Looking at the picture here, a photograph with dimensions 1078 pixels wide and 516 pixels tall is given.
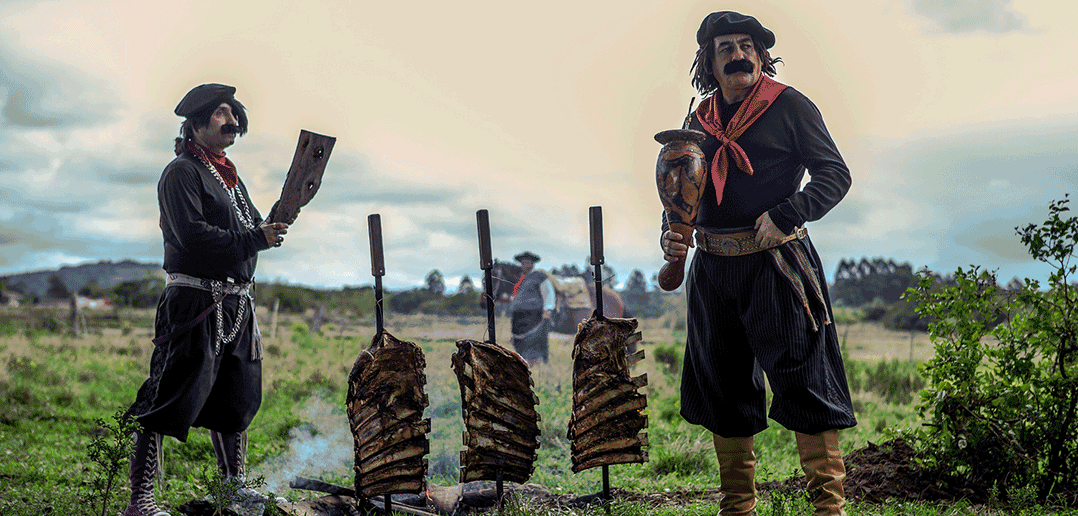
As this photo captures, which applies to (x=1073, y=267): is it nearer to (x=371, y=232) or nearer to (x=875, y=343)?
(x=371, y=232)

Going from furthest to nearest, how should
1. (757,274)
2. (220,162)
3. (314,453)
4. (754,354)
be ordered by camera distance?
(314,453) → (220,162) → (754,354) → (757,274)

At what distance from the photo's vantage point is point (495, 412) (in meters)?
3.79

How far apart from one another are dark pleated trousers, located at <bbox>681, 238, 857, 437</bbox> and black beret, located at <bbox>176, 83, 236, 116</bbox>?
102 inches

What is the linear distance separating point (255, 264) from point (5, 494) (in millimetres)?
2227

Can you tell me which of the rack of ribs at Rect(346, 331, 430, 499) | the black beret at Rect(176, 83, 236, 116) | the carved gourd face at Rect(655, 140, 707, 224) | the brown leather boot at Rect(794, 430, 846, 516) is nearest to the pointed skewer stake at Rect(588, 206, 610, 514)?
the carved gourd face at Rect(655, 140, 707, 224)

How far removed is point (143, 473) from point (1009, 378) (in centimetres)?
479

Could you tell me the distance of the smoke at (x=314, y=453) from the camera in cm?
509

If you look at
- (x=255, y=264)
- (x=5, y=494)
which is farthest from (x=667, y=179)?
(x=5, y=494)

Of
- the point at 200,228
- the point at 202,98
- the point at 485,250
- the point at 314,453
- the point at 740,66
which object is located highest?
the point at 202,98

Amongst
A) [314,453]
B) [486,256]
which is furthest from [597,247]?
[314,453]

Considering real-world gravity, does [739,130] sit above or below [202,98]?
below

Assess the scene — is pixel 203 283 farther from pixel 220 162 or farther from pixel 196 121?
pixel 196 121

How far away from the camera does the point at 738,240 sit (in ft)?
10.8

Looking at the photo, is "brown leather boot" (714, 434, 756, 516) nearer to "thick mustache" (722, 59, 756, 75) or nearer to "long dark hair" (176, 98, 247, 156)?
"thick mustache" (722, 59, 756, 75)
